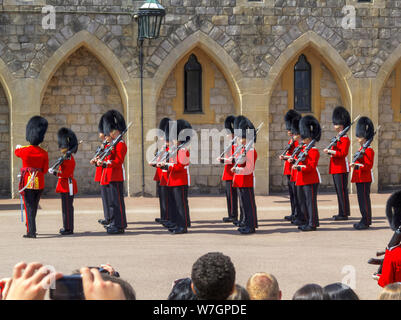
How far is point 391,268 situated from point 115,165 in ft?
15.6

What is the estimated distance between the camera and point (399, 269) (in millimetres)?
3910

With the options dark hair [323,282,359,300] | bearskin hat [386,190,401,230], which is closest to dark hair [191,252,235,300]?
dark hair [323,282,359,300]

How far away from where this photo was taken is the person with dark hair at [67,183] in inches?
315

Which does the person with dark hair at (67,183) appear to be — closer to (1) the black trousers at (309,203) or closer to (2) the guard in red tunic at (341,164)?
(1) the black trousers at (309,203)

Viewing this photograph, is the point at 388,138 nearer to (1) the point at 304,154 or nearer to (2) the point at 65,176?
(1) the point at 304,154

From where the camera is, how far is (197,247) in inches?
280

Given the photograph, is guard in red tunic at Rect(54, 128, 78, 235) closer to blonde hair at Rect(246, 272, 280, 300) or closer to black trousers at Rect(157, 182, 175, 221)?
black trousers at Rect(157, 182, 175, 221)

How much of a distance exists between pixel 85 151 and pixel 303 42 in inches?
160

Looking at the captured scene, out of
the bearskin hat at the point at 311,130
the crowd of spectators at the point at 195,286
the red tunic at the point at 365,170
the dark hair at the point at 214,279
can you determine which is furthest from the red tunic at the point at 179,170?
the dark hair at the point at 214,279

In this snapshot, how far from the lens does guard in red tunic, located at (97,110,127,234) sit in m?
8.10

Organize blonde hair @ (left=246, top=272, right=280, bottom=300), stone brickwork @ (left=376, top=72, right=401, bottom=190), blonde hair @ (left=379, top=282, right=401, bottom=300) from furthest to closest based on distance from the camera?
stone brickwork @ (left=376, top=72, right=401, bottom=190) → blonde hair @ (left=246, top=272, right=280, bottom=300) → blonde hair @ (left=379, top=282, right=401, bottom=300)

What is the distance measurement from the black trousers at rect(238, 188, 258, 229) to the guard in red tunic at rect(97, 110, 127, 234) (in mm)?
1350

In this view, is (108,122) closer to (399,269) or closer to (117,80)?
(117,80)
